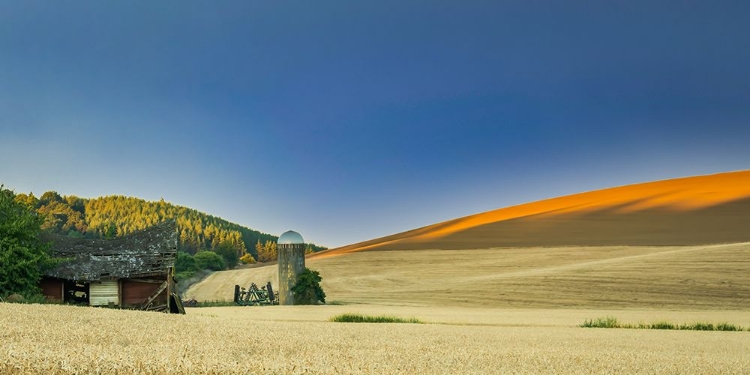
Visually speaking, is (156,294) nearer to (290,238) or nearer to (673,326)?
(290,238)

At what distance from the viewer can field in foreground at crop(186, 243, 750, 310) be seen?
117ft

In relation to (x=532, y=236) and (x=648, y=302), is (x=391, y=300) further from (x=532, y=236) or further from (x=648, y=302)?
(x=532, y=236)

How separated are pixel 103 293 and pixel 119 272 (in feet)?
4.05

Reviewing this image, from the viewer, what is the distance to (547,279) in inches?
1652

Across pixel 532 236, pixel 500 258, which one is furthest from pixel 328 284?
pixel 532 236

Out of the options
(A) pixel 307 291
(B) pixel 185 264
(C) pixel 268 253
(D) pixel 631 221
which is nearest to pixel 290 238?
(A) pixel 307 291

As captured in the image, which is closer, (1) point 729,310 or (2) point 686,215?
(1) point 729,310

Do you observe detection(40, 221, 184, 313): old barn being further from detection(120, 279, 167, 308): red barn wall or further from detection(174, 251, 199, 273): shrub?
detection(174, 251, 199, 273): shrub

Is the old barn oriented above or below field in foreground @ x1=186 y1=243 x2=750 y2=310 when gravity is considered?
above

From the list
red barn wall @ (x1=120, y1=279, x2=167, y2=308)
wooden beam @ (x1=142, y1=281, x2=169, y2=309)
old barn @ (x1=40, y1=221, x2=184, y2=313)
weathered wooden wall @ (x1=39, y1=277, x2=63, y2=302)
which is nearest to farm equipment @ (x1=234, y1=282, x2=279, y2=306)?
red barn wall @ (x1=120, y1=279, x2=167, y2=308)

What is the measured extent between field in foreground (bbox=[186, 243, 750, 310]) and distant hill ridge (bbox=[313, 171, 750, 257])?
3897mm

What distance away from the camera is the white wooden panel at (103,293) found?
87.5 feet

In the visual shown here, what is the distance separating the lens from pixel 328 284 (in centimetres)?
5153

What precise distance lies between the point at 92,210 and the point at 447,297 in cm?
12257
